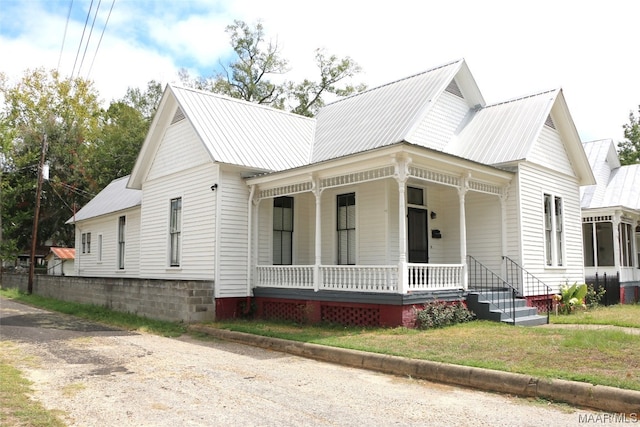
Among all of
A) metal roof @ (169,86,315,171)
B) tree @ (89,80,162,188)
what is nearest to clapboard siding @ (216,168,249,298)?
metal roof @ (169,86,315,171)

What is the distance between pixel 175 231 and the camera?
17562 mm

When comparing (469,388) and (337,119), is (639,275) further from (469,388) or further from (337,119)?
(469,388)

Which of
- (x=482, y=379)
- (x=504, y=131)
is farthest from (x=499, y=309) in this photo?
(x=482, y=379)

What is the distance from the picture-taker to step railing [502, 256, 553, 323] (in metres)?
14.7

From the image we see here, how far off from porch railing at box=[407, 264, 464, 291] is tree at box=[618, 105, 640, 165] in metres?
33.9

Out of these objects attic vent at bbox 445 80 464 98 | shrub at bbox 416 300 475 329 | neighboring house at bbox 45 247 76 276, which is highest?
attic vent at bbox 445 80 464 98

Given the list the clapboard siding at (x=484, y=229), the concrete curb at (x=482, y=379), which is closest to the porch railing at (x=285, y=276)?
the concrete curb at (x=482, y=379)

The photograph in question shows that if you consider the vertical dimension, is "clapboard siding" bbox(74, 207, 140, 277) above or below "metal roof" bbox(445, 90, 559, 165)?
below

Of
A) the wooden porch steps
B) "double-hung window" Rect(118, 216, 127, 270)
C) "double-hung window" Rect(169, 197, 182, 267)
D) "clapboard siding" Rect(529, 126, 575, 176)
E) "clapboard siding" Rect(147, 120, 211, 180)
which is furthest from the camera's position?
"double-hung window" Rect(118, 216, 127, 270)

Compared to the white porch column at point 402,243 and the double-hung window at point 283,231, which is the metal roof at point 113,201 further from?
the white porch column at point 402,243

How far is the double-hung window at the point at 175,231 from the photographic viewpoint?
57.2 ft

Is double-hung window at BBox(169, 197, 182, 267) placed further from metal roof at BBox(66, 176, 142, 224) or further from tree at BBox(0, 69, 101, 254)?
tree at BBox(0, 69, 101, 254)

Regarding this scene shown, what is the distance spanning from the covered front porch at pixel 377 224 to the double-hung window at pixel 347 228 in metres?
0.03

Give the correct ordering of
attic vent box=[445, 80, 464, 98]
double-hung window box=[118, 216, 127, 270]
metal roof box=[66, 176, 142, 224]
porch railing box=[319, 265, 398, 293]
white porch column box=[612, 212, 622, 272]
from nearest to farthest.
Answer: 1. porch railing box=[319, 265, 398, 293]
2. attic vent box=[445, 80, 464, 98]
3. white porch column box=[612, 212, 622, 272]
4. metal roof box=[66, 176, 142, 224]
5. double-hung window box=[118, 216, 127, 270]
